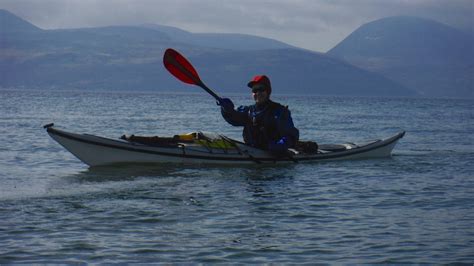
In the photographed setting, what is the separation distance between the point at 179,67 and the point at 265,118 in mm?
2605

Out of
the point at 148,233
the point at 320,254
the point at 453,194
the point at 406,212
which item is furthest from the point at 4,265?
the point at 453,194

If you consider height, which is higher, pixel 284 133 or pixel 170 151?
pixel 284 133

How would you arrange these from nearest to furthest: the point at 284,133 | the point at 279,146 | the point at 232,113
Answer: the point at 232,113 < the point at 284,133 < the point at 279,146

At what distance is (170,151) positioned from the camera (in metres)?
15.6

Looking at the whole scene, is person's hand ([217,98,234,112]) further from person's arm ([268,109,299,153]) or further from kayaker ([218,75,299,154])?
person's arm ([268,109,299,153])

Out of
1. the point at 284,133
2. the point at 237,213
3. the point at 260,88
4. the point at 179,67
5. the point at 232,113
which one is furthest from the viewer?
the point at 179,67

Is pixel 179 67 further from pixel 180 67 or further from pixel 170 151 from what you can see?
pixel 170 151

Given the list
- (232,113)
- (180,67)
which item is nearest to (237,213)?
(232,113)

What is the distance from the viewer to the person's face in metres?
15.2

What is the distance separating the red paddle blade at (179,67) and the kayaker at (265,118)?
1.63 meters

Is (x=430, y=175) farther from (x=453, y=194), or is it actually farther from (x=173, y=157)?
(x=173, y=157)

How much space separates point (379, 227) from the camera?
948 cm

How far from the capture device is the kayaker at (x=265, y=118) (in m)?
15.3

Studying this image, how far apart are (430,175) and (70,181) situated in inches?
295
